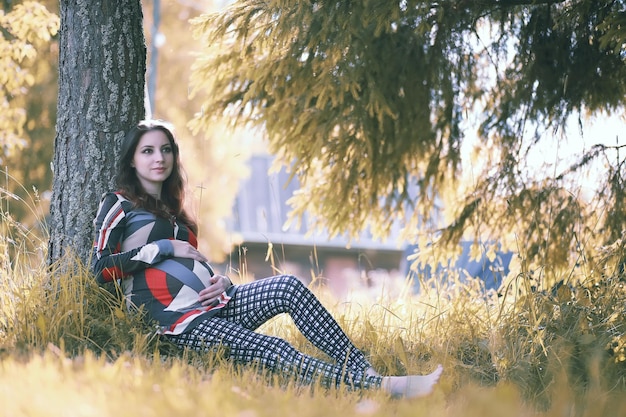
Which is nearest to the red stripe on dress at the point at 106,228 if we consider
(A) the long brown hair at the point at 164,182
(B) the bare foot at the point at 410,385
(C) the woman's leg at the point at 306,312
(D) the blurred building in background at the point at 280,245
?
(A) the long brown hair at the point at 164,182

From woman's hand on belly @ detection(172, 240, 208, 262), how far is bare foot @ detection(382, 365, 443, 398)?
1.06 m

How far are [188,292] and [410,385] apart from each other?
1.09 m

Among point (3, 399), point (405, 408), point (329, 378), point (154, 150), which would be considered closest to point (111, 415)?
point (3, 399)

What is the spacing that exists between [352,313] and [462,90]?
6.12ft

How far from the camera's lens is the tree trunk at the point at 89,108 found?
402 centimetres

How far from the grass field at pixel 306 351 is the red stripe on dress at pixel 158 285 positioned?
6.2 inches

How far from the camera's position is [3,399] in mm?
2178

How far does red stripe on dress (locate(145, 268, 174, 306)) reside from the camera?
Answer: 351 centimetres

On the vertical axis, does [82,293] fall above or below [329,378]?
above

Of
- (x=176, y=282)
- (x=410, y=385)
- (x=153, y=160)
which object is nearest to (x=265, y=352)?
(x=176, y=282)

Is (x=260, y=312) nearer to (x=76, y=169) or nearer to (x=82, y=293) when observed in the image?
Answer: (x=82, y=293)

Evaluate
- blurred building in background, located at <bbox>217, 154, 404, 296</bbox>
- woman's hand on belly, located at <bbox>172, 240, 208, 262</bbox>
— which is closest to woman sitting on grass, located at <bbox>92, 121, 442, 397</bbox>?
woman's hand on belly, located at <bbox>172, 240, 208, 262</bbox>

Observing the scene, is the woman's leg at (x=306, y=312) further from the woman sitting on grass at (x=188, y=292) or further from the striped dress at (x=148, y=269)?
the striped dress at (x=148, y=269)

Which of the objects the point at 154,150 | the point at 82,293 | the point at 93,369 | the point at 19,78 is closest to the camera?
the point at 93,369
